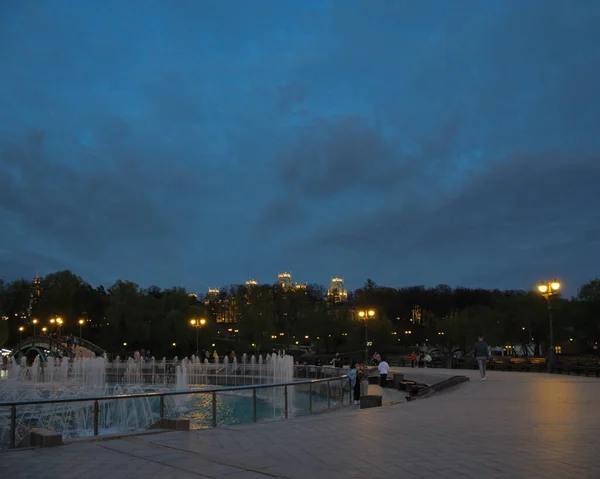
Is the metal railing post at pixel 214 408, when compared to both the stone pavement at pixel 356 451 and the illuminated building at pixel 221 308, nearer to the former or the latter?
the stone pavement at pixel 356 451

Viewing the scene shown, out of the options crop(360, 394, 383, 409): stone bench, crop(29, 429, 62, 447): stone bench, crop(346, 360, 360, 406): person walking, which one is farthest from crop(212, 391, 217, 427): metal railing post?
crop(346, 360, 360, 406): person walking

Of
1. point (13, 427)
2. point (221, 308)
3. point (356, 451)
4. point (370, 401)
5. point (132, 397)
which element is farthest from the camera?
point (221, 308)

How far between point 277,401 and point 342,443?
19.1 feet

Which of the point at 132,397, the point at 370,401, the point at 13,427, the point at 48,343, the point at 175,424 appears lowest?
the point at 48,343

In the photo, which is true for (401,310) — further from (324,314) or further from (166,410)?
(166,410)

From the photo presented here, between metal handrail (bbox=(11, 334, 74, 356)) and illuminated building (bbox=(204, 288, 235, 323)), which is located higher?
illuminated building (bbox=(204, 288, 235, 323))

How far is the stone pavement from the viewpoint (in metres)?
8.02

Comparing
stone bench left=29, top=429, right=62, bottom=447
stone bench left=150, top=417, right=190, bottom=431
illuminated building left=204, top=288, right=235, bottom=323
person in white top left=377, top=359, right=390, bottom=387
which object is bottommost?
person in white top left=377, top=359, right=390, bottom=387

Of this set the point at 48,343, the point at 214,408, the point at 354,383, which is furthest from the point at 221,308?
the point at 214,408

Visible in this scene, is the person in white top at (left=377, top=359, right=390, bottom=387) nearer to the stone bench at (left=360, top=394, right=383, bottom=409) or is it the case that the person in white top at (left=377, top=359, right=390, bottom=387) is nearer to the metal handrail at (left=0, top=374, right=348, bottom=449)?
the stone bench at (left=360, top=394, right=383, bottom=409)

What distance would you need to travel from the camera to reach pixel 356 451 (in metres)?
9.58

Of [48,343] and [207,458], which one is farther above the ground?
[207,458]

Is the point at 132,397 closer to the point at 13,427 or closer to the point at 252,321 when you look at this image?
the point at 13,427

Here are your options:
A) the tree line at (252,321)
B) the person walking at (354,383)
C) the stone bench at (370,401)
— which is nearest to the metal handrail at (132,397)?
the stone bench at (370,401)
